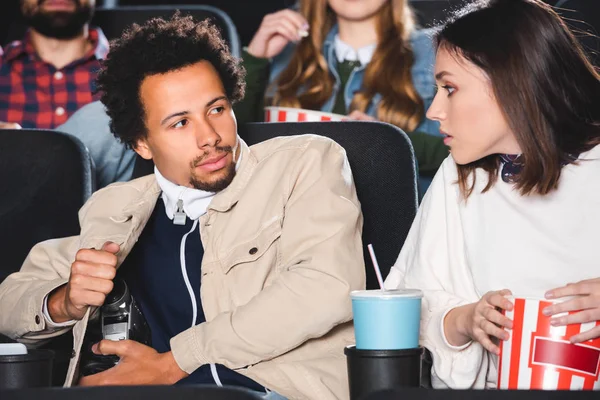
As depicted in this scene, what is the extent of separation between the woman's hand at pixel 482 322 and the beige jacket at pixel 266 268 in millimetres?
202

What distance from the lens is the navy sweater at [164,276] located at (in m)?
1.93

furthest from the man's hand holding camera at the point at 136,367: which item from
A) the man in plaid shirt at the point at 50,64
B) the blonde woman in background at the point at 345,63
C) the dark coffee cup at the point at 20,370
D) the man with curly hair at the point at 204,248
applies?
the man in plaid shirt at the point at 50,64

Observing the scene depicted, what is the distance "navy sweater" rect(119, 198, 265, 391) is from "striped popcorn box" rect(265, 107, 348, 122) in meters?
0.49

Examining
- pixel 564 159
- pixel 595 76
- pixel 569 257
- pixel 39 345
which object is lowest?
pixel 39 345

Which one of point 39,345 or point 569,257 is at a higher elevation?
point 569,257

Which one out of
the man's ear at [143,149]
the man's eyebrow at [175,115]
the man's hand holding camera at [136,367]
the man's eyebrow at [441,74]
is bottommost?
the man's hand holding camera at [136,367]

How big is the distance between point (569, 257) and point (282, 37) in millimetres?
1558

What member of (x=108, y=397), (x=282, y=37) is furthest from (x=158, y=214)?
(x=282, y=37)

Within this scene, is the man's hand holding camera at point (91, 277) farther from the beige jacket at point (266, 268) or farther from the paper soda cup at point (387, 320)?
the paper soda cup at point (387, 320)

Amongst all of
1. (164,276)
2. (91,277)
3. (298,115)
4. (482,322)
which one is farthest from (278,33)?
(482,322)

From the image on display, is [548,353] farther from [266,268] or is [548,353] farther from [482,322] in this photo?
[266,268]

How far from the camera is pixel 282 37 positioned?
305cm

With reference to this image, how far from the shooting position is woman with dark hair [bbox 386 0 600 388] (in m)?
1.69

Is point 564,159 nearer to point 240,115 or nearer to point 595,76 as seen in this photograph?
point 595,76
